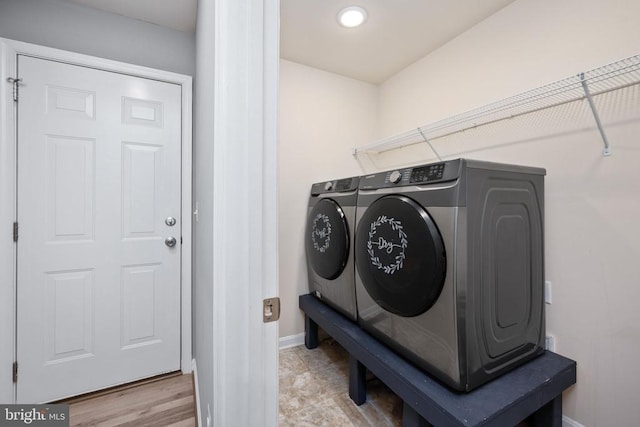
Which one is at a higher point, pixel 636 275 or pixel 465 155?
pixel 465 155

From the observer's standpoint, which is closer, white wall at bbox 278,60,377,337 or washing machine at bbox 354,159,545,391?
washing machine at bbox 354,159,545,391

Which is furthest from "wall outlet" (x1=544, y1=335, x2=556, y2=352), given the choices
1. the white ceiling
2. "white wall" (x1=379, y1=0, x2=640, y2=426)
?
the white ceiling

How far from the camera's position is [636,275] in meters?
1.22

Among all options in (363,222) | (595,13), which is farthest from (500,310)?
(595,13)

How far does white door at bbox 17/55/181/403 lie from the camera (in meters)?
1.62

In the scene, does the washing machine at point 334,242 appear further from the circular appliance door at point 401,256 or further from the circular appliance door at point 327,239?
the circular appliance door at point 401,256

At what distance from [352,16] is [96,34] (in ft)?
5.45

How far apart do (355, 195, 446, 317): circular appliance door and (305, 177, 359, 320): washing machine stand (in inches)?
10.4

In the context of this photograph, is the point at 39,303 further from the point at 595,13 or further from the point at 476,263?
the point at 595,13

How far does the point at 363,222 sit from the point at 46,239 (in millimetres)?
1891

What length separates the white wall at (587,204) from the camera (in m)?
1.24

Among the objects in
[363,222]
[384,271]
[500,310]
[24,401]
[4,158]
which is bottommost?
[24,401]

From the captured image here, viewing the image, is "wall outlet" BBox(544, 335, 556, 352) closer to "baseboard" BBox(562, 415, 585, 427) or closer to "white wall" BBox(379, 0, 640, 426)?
"white wall" BBox(379, 0, 640, 426)

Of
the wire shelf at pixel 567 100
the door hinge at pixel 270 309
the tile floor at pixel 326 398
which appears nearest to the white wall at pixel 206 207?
the door hinge at pixel 270 309
